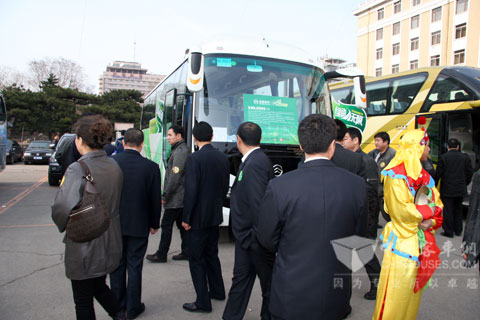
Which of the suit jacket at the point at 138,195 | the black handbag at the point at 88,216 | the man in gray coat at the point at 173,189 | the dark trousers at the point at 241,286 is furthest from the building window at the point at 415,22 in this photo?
the black handbag at the point at 88,216

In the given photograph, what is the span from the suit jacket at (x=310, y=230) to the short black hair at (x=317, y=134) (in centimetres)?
9

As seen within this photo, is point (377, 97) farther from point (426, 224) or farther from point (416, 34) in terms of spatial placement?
point (416, 34)

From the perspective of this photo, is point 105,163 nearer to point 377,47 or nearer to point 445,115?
point 445,115

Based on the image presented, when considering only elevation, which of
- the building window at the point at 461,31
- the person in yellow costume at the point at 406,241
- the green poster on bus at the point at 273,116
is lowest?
the person in yellow costume at the point at 406,241

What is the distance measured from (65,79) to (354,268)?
54.3 m

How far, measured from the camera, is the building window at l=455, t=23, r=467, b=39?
38094 mm

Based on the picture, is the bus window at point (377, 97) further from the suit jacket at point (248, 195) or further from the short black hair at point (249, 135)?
the suit jacket at point (248, 195)

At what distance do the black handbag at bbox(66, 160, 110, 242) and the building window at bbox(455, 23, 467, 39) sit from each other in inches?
1787

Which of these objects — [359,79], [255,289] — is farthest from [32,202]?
[359,79]

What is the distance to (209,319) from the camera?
3.54m

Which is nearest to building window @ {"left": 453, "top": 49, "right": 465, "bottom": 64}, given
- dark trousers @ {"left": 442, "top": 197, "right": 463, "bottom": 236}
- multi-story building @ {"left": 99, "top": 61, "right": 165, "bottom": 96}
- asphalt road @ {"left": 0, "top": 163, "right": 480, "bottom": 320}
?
dark trousers @ {"left": 442, "top": 197, "right": 463, "bottom": 236}

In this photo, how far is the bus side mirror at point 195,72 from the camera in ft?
17.1

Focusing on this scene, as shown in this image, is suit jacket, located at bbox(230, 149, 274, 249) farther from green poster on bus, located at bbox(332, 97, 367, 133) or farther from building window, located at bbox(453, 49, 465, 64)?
building window, located at bbox(453, 49, 465, 64)

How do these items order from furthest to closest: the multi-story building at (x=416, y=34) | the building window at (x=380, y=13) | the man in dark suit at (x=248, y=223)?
the building window at (x=380, y=13) → the multi-story building at (x=416, y=34) → the man in dark suit at (x=248, y=223)
